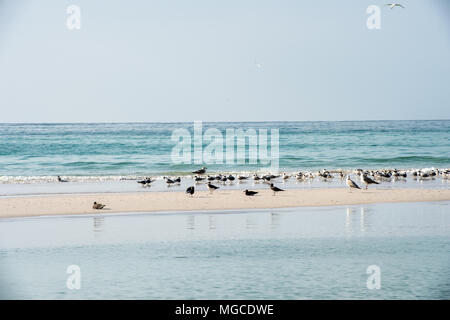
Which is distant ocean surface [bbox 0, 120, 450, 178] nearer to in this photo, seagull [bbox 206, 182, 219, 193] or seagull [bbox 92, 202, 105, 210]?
seagull [bbox 206, 182, 219, 193]

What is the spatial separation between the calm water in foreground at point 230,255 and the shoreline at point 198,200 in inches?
68.9

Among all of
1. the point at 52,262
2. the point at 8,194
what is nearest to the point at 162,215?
the point at 52,262

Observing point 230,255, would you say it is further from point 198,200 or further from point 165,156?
point 165,156

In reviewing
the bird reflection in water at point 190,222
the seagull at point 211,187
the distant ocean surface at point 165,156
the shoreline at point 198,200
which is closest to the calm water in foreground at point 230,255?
the bird reflection in water at point 190,222

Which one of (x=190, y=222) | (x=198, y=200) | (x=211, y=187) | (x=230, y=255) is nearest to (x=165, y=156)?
(x=211, y=187)

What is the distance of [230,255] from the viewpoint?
11.3 m

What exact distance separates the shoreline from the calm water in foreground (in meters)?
1.75

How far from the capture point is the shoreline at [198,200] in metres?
18.6

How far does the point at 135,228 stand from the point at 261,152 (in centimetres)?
3603

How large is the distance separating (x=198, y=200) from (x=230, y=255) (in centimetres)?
959

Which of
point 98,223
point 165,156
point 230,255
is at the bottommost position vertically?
point 165,156

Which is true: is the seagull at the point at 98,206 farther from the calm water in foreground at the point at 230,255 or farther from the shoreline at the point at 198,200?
the calm water in foreground at the point at 230,255

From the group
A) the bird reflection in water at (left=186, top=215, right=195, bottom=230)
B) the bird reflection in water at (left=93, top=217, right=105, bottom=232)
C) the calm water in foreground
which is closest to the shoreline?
the bird reflection in water at (left=93, top=217, right=105, bottom=232)
